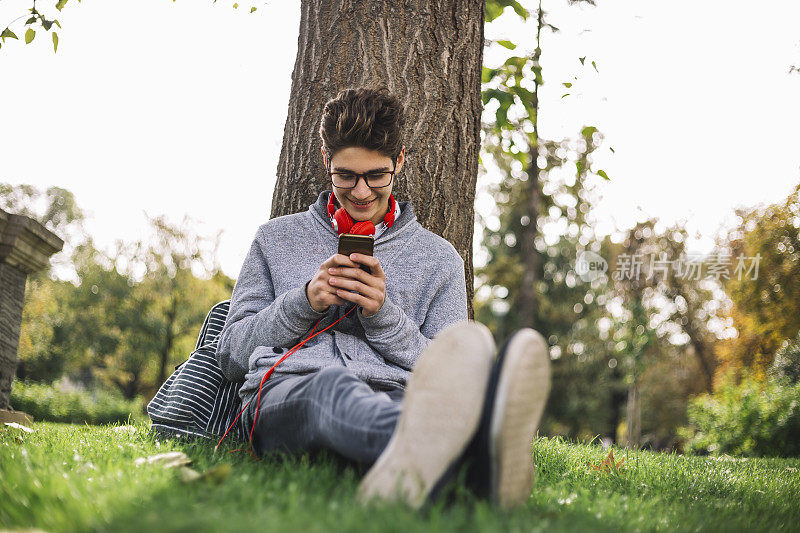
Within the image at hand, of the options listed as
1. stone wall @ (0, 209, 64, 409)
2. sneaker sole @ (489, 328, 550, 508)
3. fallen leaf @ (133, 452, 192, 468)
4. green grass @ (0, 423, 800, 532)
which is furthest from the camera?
stone wall @ (0, 209, 64, 409)

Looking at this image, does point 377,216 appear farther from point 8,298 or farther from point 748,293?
point 748,293

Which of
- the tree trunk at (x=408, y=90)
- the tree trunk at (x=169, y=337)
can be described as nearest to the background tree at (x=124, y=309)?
the tree trunk at (x=169, y=337)

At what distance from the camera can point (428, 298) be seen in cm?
323

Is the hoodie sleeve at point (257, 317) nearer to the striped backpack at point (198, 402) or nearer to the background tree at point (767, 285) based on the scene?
the striped backpack at point (198, 402)

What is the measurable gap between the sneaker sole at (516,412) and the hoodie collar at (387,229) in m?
1.54

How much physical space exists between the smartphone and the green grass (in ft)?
2.81

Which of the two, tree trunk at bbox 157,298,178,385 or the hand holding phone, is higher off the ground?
the hand holding phone

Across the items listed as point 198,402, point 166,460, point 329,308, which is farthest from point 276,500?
point 198,402

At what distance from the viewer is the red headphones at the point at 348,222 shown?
3076mm

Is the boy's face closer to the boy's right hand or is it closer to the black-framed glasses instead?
the black-framed glasses

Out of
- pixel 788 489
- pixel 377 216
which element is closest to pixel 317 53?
pixel 377 216

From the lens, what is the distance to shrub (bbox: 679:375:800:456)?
36.8ft

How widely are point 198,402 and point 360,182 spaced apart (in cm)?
140

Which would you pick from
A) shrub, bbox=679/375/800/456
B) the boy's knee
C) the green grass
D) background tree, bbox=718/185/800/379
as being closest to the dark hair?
the boy's knee
